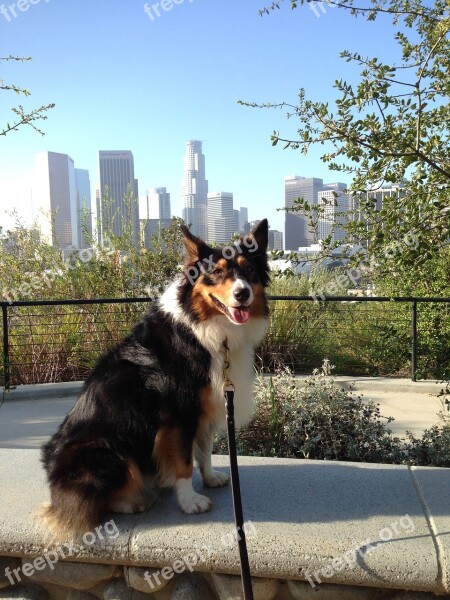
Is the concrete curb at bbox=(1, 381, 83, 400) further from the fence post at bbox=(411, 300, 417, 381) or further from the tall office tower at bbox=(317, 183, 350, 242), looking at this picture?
the fence post at bbox=(411, 300, 417, 381)

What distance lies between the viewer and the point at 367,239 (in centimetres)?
351

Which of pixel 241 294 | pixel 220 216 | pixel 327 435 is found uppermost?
pixel 220 216

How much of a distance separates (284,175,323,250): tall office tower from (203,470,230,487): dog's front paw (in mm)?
2124

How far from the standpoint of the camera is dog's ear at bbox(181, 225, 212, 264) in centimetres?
269

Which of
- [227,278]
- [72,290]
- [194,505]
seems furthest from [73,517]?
[72,290]

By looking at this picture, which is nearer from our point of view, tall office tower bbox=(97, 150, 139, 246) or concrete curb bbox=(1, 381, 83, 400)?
concrete curb bbox=(1, 381, 83, 400)

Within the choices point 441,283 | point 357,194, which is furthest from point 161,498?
point 441,283

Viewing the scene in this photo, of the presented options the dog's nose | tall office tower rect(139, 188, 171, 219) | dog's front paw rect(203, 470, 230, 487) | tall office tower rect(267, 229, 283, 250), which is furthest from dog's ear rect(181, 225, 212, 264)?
tall office tower rect(139, 188, 171, 219)

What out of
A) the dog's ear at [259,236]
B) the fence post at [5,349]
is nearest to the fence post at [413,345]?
the dog's ear at [259,236]

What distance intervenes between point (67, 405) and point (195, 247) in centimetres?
417

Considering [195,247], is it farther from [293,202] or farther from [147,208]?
[147,208]

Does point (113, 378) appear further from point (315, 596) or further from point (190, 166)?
point (190, 166)

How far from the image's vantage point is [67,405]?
19.9ft

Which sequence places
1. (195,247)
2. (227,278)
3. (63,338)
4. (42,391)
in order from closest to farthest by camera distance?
(227,278)
(195,247)
(42,391)
(63,338)
